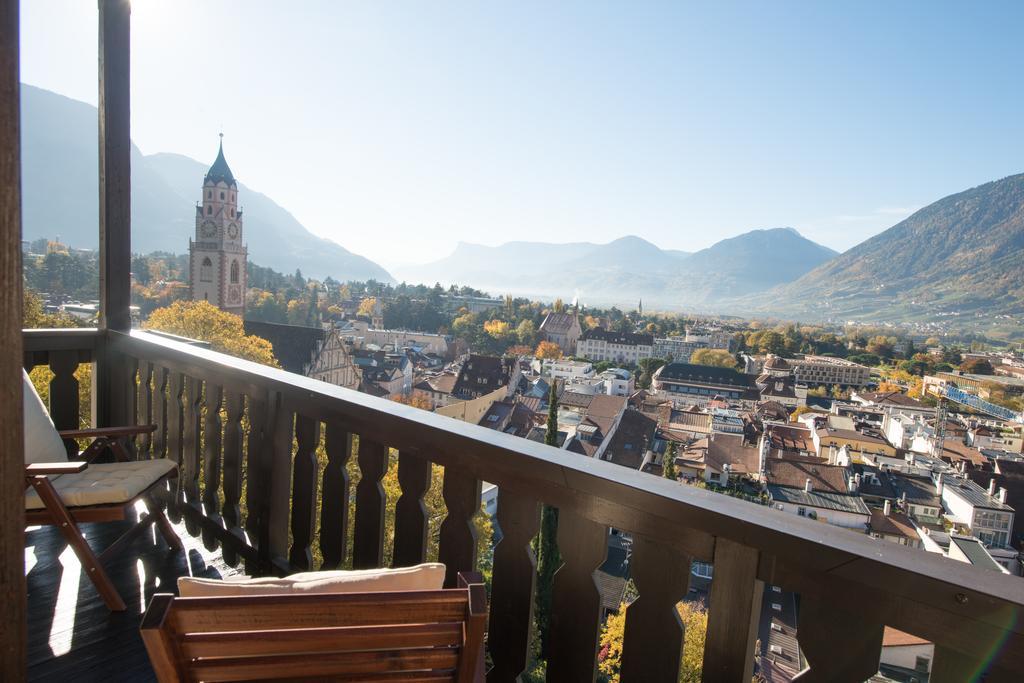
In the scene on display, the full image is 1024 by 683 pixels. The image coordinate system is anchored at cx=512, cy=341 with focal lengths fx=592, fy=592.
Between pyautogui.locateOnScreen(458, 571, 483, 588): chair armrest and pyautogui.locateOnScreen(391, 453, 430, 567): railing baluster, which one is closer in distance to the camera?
pyautogui.locateOnScreen(458, 571, 483, 588): chair armrest

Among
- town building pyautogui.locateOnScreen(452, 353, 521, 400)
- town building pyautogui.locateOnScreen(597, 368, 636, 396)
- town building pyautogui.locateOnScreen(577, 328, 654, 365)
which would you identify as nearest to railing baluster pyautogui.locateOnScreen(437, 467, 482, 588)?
town building pyautogui.locateOnScreen(597, 368, 636, 396)

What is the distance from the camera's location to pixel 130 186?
2.80m

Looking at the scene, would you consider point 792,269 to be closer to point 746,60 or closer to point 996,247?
point 746,60

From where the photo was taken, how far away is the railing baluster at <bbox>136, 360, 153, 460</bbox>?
108 inches

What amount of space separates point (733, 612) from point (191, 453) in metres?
2.33

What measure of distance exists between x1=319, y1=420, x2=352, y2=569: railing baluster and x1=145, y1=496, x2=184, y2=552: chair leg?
90cm

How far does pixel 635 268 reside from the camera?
47.4 m

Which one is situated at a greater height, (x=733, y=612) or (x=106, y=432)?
(x=733, y=612)

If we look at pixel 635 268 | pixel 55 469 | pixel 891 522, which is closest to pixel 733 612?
pixel 55 469

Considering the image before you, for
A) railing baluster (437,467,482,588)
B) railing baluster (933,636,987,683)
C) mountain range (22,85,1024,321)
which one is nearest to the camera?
railing baluster (933,636,987,683)

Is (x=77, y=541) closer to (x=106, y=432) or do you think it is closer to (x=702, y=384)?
(x=106, y=432)

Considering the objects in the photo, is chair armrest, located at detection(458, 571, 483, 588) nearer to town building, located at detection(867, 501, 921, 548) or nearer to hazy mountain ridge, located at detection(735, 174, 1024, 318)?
town building, located at detection(867, 501, 921, 548)

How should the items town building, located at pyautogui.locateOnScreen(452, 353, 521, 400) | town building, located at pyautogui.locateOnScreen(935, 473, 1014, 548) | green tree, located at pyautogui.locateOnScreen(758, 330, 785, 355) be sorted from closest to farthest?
town building, located at pyautogui.locateOnScreen(935, 473, 1014, 548) → green tree, located at pyautogui.locateOnScreen(758, 330, 785, 355) → town building, located at pyautogui.locateOnScreen(452, 353, 521, 400)

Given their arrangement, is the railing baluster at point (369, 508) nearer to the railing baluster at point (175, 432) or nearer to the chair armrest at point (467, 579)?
the chair armrest at point (467, 579)
